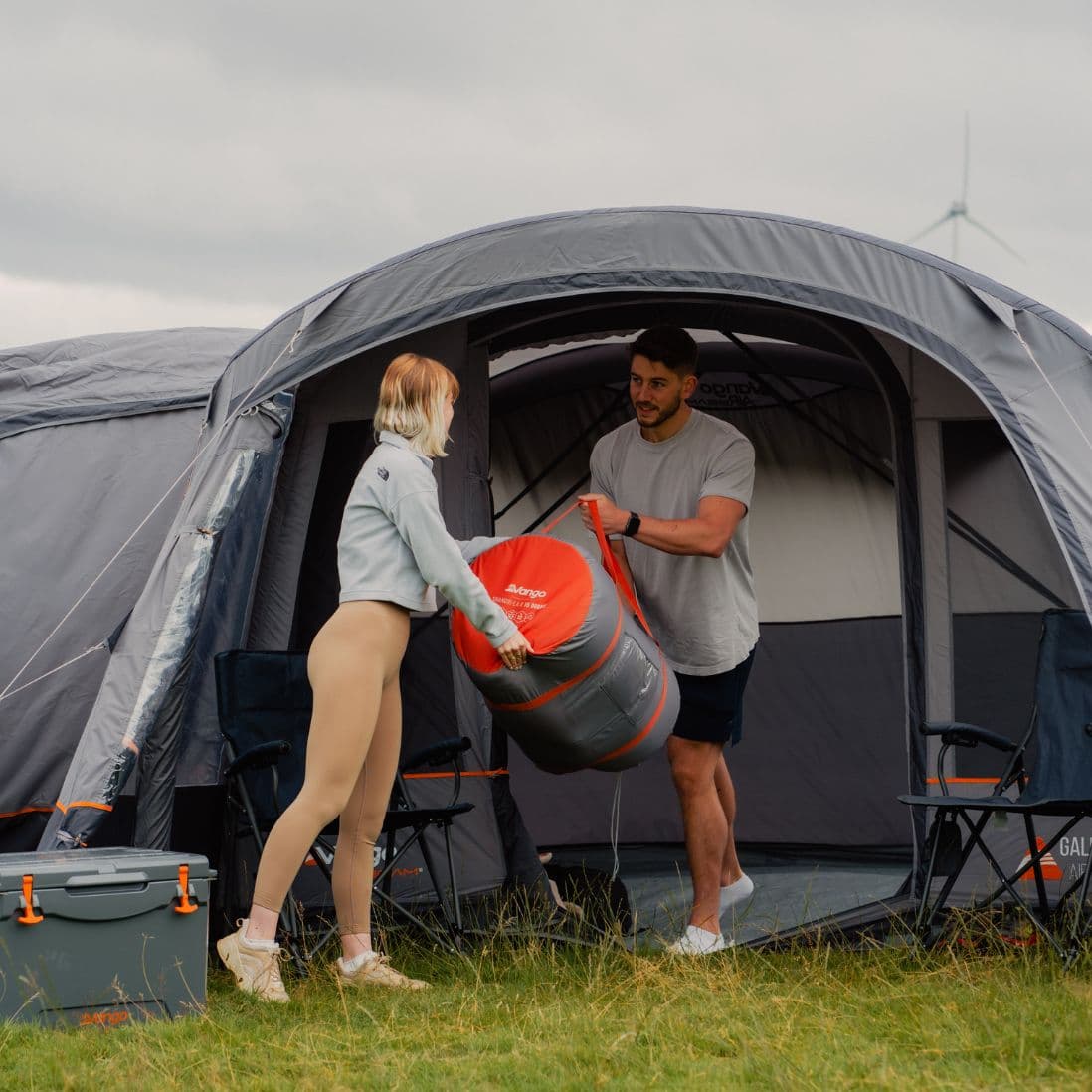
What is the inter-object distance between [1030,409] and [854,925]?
54.3 inches

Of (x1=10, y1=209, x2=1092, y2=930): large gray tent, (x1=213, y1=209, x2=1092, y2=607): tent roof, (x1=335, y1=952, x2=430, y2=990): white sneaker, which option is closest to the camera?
(x1=335, y1=952, x2=430, y2=990): white sneaker

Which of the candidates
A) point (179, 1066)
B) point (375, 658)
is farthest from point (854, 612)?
point (179, 1066)

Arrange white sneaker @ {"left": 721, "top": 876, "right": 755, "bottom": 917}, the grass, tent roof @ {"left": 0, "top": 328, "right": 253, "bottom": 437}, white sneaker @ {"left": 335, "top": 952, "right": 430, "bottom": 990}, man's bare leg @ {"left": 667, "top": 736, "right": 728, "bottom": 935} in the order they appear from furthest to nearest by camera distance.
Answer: tent roof @ {"left": 0, "top": 328, "right": 253, "bottom": 437}
white sneaker @ {"left": 721, "top": 876, "right": 755, "bottom": 917}
man's bare leg @ {"left": 667, "top": 736, "right": 728, "bottom": 935}
white sneaker @ {"left": 335, "top": 952, "right": 430, "bottom": 990}
the grass

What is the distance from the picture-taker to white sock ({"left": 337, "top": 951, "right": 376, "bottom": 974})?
334cm

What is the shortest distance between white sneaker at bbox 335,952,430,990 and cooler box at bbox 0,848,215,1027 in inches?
14.0

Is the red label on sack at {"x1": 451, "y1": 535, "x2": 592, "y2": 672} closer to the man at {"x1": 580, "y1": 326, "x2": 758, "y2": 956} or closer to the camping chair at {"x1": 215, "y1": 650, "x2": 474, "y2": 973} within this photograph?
the man at {"x1": 580, "y1": 326, "x2": 758, "y2": 956}

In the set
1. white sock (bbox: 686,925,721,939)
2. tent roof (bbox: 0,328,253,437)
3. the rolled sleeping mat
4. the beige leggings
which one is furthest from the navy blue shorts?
tent roof (bbox: 0,328,253,437)

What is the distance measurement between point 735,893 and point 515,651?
4.15 feet

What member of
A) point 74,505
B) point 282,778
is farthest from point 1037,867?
point 74,505

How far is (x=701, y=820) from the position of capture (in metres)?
3.79

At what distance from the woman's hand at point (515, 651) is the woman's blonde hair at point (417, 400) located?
1.52ft

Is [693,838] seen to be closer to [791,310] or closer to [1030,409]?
[1030,409]

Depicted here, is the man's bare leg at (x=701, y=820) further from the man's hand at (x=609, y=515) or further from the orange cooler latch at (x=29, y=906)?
the orange cooler latch at (x=29, y=906)

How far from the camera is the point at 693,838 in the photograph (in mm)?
3801
